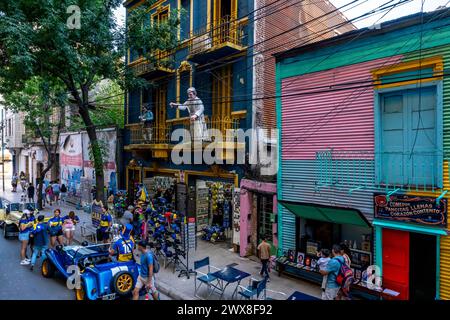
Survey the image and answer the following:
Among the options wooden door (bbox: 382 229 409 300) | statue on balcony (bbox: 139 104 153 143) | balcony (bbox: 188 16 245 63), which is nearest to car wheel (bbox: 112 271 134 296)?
wooden door (bbox: 382 229 409 300)

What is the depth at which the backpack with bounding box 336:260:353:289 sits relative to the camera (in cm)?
740

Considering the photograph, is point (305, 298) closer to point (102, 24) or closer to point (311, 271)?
point (311, 271)

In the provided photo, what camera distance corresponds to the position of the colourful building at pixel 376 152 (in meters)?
7.67

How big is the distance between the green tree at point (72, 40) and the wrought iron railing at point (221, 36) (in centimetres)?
157

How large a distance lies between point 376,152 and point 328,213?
2060 millimetres

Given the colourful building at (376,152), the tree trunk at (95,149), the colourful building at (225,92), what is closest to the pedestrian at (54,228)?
the tree trunk at (95,149)

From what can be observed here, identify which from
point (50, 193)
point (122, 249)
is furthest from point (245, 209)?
point (50, 193)

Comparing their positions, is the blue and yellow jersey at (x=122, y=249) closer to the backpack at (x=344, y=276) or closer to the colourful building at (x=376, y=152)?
the colourful building at (x=376, y=152)

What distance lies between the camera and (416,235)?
7984mm

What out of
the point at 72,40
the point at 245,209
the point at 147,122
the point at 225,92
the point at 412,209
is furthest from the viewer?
the point at 147,122

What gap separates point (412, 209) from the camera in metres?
7.83

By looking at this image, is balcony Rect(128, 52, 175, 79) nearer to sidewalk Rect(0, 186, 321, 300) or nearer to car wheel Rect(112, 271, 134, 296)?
sidewalk Rect(0, 186, 321, 300)

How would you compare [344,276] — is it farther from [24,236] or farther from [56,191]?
[56,191]
